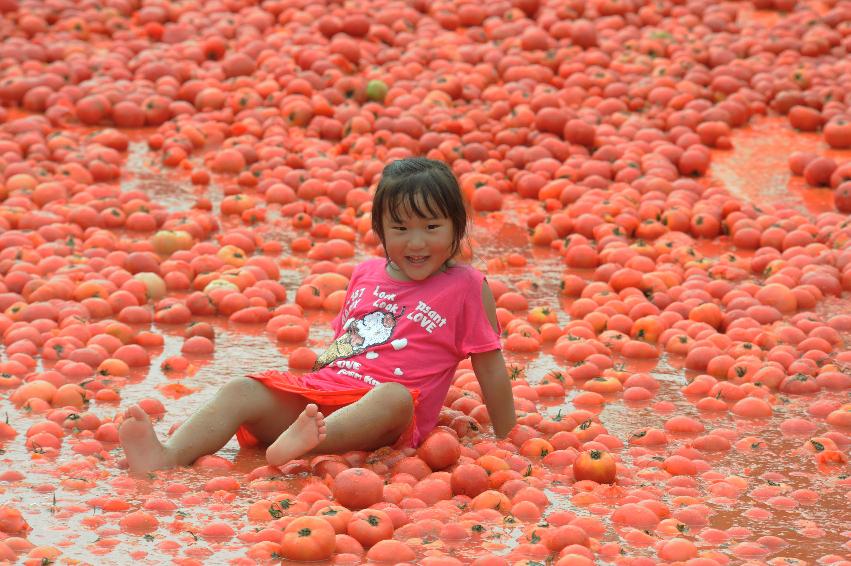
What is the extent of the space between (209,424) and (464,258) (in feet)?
5.63

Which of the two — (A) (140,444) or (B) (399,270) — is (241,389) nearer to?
(A) (140,444)

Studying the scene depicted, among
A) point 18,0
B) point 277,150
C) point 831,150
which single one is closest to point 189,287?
point 277,150

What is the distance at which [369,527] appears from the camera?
3785 mm

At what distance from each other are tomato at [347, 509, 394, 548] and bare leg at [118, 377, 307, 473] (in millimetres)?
770

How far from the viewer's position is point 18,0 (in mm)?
10742

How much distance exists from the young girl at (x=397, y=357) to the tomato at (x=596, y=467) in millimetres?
449

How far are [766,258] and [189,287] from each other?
122 inches

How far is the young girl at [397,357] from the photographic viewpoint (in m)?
4.36

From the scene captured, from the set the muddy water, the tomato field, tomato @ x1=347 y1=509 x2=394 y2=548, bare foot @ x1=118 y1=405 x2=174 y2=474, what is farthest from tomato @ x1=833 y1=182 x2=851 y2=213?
bare foot @ x1=118 y1=405 x2=174 y2=474

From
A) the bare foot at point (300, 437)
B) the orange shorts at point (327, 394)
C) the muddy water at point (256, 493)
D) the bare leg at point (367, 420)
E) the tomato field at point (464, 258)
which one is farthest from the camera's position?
the orange shorts at point (327, 394)

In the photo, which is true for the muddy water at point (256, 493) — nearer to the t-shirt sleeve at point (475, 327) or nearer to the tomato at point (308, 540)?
A: the tomato at point (308, 540)

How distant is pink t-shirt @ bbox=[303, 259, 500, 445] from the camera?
4.61 m

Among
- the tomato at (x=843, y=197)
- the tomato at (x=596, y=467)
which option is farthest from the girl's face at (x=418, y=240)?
the tomato at (x=843, y=197)

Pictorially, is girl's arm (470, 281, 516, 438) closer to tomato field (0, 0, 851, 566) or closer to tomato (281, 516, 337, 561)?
tomato field (0, 0, 851, 566)
